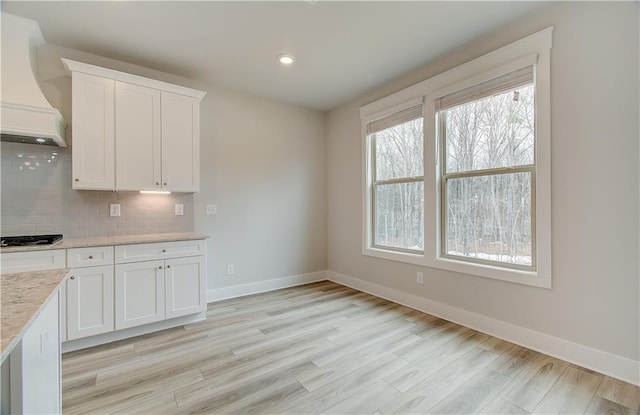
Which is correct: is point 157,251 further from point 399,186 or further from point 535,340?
point 535,340

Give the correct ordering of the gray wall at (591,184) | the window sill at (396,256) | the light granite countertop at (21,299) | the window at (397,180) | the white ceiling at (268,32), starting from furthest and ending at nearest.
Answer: the window at (397,180) < the window sill at (396,256) < the white ceiling at (268,32) < the gray wall at (591,184) < the light granite countertop at (21,299)

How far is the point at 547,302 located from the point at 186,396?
271 centimetres

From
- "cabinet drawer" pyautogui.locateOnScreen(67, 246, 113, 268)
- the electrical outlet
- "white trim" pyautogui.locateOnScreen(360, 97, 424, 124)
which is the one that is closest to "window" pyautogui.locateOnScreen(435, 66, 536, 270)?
"white trim" pyautogui.locateOnScreen(360, 97, 424, 124)

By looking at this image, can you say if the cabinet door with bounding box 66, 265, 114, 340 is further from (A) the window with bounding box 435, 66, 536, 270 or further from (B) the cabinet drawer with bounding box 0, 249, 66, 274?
(A) the window with bounding box 435, 66, 536, 270

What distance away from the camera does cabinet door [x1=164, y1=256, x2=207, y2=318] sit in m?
2.82

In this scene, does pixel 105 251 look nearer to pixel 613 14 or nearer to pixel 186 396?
pixel 186 396

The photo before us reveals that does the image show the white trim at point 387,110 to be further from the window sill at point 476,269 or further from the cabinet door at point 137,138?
the cabinet door at point 137,138

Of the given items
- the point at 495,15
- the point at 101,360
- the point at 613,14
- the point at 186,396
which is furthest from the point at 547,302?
the point at 101,360

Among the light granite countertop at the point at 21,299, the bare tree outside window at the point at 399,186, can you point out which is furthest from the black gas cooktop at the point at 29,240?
the bare tree outside window at the point at 399,186

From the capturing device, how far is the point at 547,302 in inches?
91.0

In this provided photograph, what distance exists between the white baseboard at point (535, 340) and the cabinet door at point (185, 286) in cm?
221

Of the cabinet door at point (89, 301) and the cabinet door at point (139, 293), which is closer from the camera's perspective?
the cabinet door at point (89, 301)

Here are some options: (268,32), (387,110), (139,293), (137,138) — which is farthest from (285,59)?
(139,293)

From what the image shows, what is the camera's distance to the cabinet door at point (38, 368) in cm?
92
